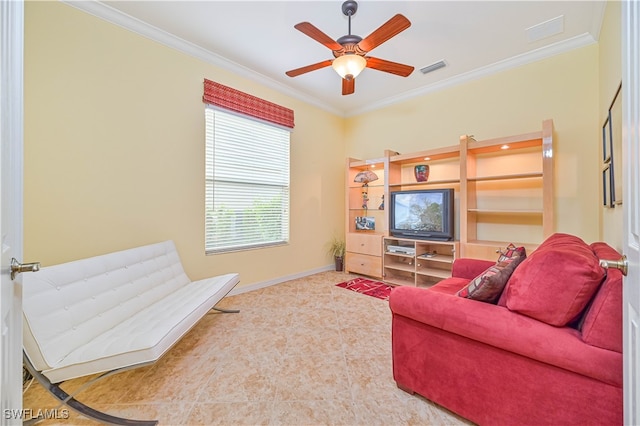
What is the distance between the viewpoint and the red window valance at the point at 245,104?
298cm

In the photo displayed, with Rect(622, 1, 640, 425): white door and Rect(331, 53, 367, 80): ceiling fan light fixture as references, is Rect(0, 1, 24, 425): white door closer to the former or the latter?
Rect(622, 1, 640, 425): white door

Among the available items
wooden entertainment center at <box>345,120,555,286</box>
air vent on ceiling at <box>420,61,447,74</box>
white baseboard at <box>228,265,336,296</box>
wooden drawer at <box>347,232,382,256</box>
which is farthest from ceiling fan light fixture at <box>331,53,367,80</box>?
white baseboard at <box>228,265,336,296</box>

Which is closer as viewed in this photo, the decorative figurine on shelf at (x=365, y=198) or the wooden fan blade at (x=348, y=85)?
the wooden fan blade at (x=348, y=85)

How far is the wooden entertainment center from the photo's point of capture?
2859mm

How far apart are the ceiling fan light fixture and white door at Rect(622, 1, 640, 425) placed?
1622 mm

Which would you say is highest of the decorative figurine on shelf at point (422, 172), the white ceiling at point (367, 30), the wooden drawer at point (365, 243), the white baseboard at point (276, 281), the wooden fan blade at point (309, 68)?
the white ceiling at point (367, 30)

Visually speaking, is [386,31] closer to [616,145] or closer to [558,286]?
[616,145]

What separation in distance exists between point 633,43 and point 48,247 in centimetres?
341

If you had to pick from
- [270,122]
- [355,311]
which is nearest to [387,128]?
[270,122]

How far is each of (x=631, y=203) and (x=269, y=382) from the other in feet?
6.29

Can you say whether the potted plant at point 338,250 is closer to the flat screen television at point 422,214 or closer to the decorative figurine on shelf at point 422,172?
the flat screen television at point 422,214

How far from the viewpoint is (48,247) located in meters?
2.03

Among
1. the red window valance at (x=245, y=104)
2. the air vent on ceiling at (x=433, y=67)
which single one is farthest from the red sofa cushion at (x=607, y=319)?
the red window valance at (x=245, y=104)

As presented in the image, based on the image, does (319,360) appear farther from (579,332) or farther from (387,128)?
(387,128)
